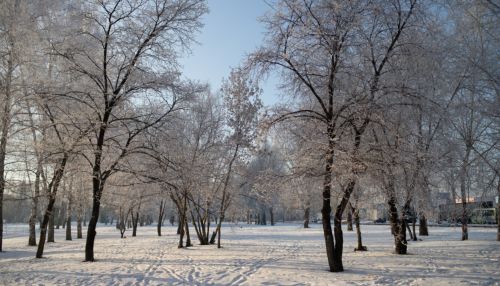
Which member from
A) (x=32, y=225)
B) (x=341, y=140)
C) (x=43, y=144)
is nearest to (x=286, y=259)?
(x=341, y=140)

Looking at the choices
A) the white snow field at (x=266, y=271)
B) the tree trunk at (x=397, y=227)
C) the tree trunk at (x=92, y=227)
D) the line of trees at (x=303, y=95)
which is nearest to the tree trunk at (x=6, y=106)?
the line of trees at (x=303, y=95)

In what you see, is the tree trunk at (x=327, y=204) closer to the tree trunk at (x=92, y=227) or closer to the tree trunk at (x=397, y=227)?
the tree trunk at (x=397, y=227)

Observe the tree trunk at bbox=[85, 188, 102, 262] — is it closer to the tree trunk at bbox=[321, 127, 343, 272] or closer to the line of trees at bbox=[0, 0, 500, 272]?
the line of trees at bbox=[0, 0, 500, 272]

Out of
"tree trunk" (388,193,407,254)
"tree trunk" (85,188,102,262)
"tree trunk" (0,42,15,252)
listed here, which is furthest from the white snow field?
"tree trunk" (0,42,15,252)

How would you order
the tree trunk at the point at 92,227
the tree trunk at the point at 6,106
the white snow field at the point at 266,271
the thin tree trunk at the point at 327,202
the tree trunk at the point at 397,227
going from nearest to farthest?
the white snow field at the point at 266,271 < the thin tree trunk at the point at 327,202 < the tree trunk at the point at 6,106 < the tree trunk at the point at 92,227 < the tree trunk at the point at 397,227

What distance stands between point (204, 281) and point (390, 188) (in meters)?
6.45

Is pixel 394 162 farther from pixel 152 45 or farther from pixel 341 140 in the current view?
pixel 152 45

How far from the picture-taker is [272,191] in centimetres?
1250

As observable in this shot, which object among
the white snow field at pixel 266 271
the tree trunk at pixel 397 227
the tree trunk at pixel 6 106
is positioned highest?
the tree trunk at pixel 6 106

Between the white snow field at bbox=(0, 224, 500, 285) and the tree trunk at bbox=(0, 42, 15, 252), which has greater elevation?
the tree trunk at bbox=(0, 42, 15, 252)

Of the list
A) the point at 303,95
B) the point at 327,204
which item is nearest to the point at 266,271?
the point at 327,204

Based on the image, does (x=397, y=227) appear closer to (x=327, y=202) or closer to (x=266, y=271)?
(x=327, y=202)

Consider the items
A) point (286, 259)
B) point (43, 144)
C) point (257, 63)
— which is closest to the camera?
point (257, 63)

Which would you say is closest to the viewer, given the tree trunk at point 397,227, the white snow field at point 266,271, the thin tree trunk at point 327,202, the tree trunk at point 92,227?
the white snow field at point 266,271
